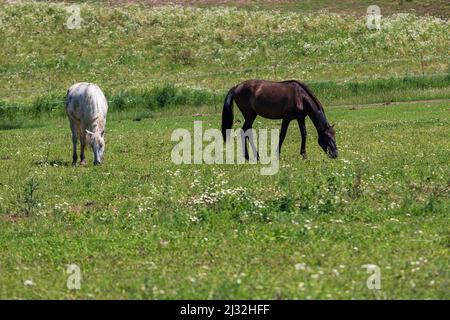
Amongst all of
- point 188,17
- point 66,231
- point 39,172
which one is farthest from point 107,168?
point 188,17

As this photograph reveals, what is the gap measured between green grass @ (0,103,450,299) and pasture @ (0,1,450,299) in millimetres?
36

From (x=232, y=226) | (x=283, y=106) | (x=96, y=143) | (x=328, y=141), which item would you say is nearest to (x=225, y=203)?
(x=232, y=226)

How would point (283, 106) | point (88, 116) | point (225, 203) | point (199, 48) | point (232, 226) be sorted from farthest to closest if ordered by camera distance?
point (199, 48)
point (283, 106)
point (88, 116)
point (225, 203)
point (232, 226)

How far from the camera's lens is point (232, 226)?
14.2 metres

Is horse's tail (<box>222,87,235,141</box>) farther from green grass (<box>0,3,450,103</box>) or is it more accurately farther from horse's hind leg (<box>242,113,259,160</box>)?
green grass (<box>0,3,450,103</box>)

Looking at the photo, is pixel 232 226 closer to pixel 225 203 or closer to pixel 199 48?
pixel 225 203

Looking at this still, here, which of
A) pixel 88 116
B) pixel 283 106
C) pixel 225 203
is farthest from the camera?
pixel 283 106

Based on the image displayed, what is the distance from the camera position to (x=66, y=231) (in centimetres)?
1441

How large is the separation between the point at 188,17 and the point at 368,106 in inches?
1065

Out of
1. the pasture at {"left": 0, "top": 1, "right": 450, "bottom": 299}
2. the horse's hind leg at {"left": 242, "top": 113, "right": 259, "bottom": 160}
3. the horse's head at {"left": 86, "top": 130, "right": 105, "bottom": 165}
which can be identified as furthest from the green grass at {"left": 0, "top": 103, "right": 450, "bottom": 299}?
the horse's hind leg at {"left": 242, "top": 113, "right": 259, "bottom": 160}

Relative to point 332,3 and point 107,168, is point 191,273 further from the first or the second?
point 332,3

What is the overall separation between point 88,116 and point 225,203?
8.80m

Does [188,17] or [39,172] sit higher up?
[188,17]

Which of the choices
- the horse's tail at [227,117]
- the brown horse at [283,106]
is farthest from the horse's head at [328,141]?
the horse's tail at [227,117]
